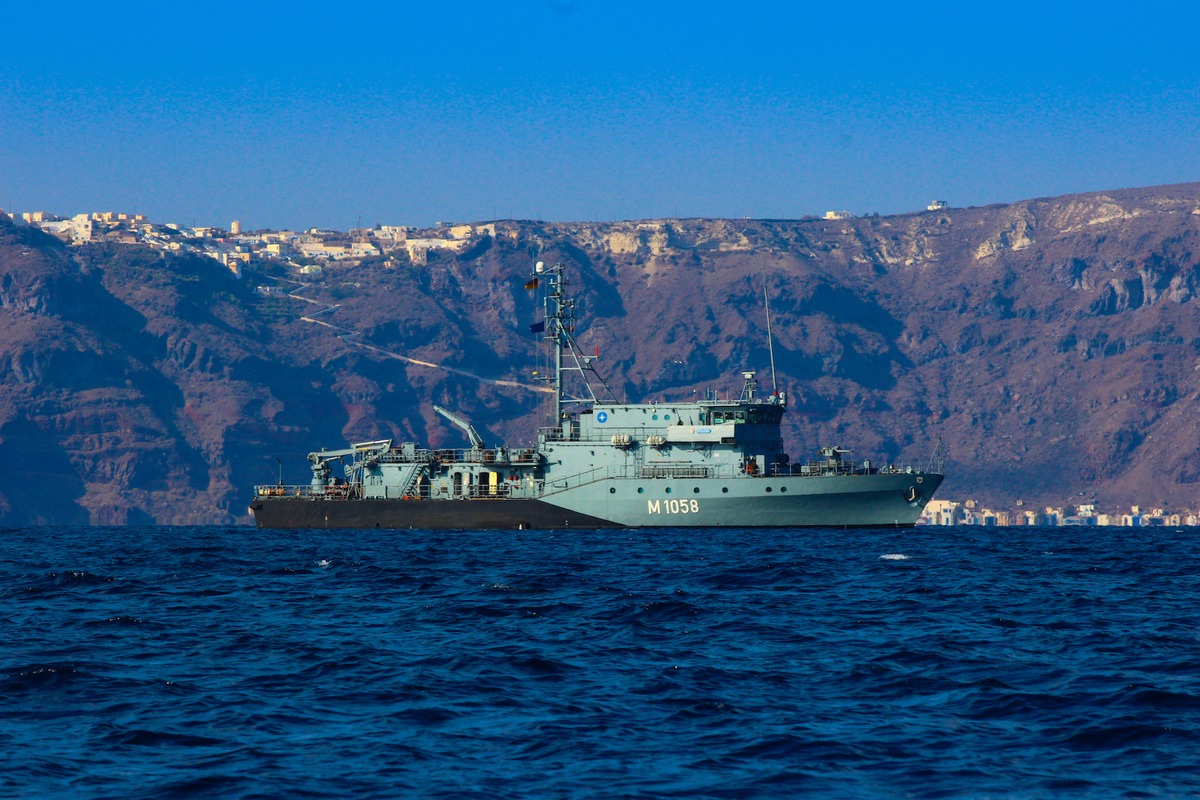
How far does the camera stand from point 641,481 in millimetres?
79875

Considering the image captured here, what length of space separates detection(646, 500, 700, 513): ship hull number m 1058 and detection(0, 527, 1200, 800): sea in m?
29.9

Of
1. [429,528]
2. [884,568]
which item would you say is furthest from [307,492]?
[884,568]

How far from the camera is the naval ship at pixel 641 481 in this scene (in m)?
78.2

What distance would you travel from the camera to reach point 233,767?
70.7ft

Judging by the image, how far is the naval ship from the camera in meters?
78.2

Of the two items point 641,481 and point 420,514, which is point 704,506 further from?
point 420,514

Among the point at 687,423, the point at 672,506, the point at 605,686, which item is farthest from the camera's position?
the point at 687,423

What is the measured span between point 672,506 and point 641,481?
6.71ft

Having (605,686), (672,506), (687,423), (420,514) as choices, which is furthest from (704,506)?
(605,686)

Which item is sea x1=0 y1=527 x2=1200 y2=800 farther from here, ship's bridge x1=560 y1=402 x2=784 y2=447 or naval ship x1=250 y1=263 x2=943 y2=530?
ship's bridge x1=560 y1=402 x2=784 y2=447

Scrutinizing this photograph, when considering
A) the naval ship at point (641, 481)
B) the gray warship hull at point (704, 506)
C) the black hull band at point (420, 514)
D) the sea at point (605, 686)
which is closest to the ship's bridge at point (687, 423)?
the naval ship at point (641, 481)

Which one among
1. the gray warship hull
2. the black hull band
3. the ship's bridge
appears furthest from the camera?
the black hull band

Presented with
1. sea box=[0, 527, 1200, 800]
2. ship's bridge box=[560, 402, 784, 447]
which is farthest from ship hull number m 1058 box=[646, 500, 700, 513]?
sea box=[0, 527, 1200, 800]

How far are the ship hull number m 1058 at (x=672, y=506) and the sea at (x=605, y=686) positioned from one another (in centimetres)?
2994
